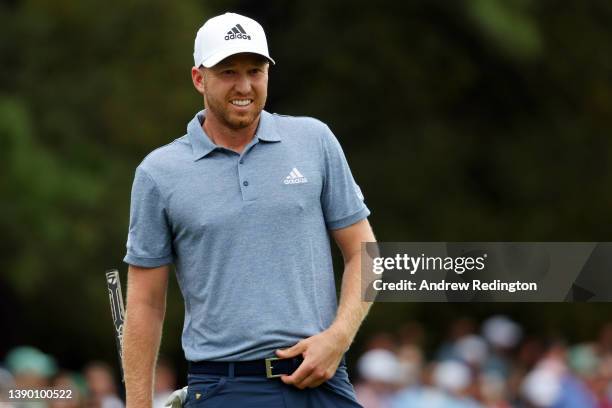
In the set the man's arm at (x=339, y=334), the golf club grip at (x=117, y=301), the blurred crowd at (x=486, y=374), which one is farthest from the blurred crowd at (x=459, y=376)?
the man's arm at (x=339, y=334)

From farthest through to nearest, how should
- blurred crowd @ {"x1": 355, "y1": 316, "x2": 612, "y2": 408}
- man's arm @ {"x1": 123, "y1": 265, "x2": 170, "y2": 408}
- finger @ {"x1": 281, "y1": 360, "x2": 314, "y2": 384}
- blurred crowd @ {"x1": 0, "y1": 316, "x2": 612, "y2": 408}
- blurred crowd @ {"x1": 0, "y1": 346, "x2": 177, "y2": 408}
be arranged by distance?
1. blurred crowd @ {"x1": 355, "y1": 316, "x2": 612, "y2": 408}
2. blurred crowd @ {"x1": 0, "y1": 316, "x2": 612, "y2": 408}
3. blurred crowd @ {"x1": 0, "y1": 346, "x2": 177, "y2": 408}
4. man's arm @ {"x1": 123, "y1": 265, "x2": 170, "y2": 408}
5. finger @ {"x1": 281, "y1": 360, "x2": 314, "y2": 384}

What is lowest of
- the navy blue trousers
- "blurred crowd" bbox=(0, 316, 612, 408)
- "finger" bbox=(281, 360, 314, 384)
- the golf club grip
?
the navy blue trousers

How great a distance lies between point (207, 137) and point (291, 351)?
2.74 feet

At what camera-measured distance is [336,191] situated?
566cm

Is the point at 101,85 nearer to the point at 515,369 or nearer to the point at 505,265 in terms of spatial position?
the point at 515,369

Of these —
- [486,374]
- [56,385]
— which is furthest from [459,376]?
[56,385]

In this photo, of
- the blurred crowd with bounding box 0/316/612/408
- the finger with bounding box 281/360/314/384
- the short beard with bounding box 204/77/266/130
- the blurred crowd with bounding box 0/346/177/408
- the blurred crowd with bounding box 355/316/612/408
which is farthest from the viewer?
the blurred crowd with bounding box 355/316/612/408

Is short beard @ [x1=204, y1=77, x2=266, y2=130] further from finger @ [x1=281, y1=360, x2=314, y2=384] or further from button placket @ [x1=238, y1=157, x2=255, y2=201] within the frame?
finger @ [x1=281, y1=360, x2=314, y2=384]

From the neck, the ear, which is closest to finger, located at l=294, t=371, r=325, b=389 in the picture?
the neck

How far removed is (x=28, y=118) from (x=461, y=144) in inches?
354

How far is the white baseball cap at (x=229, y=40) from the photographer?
18.0 ft

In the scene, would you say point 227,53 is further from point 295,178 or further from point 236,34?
point 295,178

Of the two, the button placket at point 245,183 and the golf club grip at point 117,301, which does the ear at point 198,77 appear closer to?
the button placket at point 245,183

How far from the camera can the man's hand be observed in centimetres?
546
